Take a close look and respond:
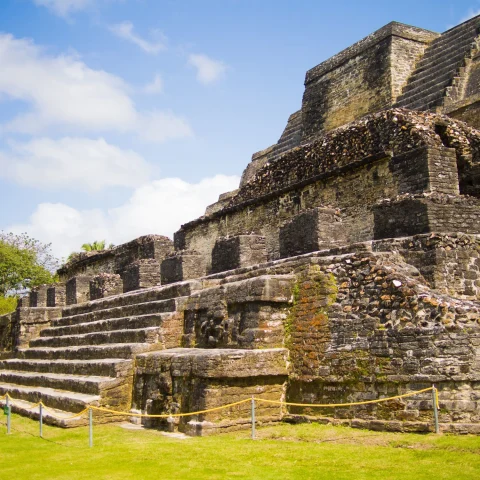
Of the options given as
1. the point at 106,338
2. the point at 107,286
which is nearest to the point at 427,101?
the point at 107,286

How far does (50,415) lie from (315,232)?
4796 millimetres

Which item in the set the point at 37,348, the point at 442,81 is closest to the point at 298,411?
the point at 37,348

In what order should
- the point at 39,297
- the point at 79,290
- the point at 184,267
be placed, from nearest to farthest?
the point at 184,267 < the point at 79,290 < the point at 39,297

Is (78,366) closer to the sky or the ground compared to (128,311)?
closer to the ground

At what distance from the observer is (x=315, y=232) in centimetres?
1068

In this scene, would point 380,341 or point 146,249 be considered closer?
point 380,341

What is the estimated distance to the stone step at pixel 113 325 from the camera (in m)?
10.1

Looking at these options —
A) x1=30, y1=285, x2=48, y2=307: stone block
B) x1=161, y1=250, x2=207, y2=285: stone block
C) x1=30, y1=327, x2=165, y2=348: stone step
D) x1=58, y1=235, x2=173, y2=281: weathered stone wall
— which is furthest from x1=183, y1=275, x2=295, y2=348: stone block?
x1=30, y1=285, x2=48, y2=307: stone block

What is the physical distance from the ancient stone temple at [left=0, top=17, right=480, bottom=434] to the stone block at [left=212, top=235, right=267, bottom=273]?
1.2 inches

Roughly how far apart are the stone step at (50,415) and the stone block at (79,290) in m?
8.52

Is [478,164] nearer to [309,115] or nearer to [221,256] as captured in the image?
[221,256]

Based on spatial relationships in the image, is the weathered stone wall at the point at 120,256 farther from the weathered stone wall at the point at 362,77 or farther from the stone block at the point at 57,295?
the weathered stone wall at the point at 362,77

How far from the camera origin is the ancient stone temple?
7.01m

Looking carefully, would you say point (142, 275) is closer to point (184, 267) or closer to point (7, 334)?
point (184, 267)
